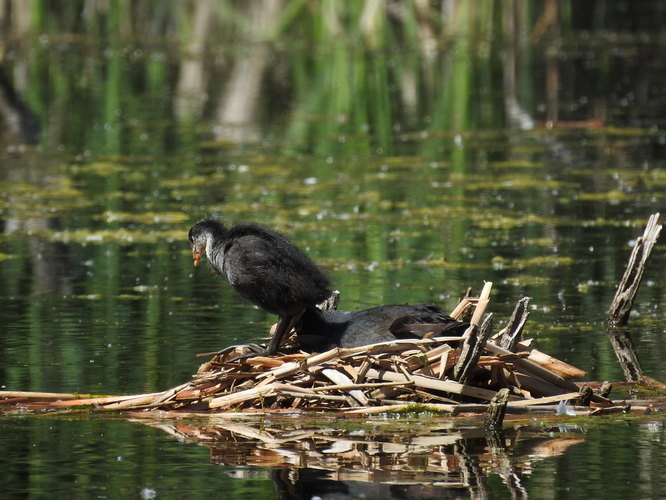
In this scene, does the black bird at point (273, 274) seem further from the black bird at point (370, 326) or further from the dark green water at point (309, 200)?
the dark green water at point (309, 200)

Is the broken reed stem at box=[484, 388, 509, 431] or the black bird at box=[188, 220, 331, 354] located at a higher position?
the black bird at box=[188, 220, 331, 354]

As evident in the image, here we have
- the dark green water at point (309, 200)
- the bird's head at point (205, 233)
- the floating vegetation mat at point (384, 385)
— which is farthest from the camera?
the bird's head at point (205, 233)

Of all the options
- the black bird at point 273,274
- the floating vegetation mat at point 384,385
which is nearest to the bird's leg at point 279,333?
the black bird at point 273,274

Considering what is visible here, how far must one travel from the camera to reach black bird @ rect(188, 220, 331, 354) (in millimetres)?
9000

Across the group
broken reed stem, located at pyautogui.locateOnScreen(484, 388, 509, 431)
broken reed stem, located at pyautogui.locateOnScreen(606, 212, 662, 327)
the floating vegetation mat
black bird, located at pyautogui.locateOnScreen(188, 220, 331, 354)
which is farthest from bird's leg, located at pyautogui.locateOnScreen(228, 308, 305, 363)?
broken reed stem, located at pyautogui.locateOnScreen(606, 212, 662, 327)

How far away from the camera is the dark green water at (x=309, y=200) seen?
8023 mm

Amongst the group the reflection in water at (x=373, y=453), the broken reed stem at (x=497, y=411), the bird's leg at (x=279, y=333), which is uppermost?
the bird's leg at (x=279, y=333)

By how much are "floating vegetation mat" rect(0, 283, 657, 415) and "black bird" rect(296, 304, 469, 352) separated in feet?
0.55

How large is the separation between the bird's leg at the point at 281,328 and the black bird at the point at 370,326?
0.07m

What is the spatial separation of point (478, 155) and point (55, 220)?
631 centimetres

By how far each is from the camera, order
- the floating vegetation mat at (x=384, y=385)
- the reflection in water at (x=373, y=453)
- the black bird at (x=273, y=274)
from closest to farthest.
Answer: the reflection in water at (x=373, y=453), the floating vegetation mat at (x=384, y=385), the black bird at (x=273, y=274)

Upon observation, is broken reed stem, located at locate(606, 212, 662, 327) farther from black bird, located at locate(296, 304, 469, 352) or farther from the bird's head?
the bird's head

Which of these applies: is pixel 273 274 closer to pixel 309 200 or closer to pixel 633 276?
pixel 633 276

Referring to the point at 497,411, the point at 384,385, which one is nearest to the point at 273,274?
the point at 384,385
